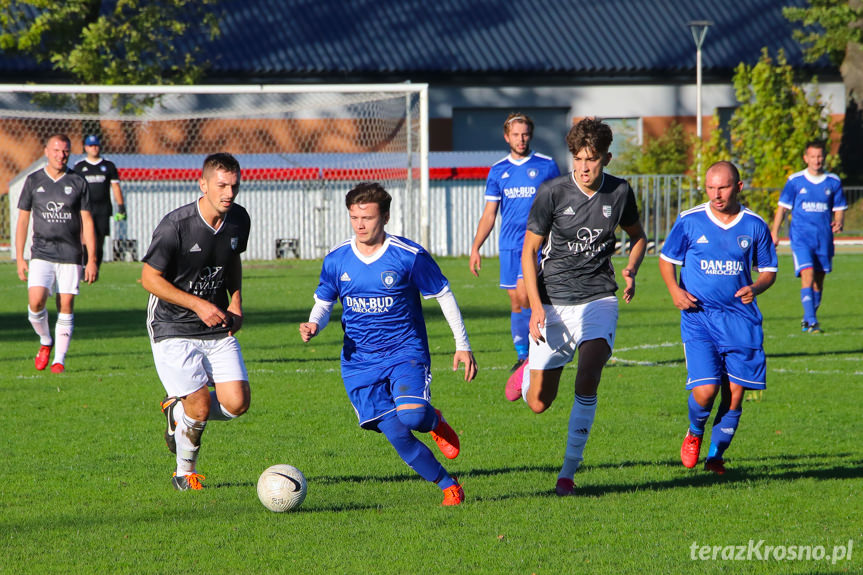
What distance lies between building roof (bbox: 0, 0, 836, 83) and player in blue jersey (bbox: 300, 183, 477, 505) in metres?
29.6

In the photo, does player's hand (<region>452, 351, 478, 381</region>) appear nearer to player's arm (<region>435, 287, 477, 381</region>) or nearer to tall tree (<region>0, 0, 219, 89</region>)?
player's arm (<region>435, 287, 477, 381</region>)

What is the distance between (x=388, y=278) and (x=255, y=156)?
22.7 metres

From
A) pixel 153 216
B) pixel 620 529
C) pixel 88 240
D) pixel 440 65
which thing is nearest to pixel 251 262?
pixel 153 216

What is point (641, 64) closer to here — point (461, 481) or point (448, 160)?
point (448, 160)

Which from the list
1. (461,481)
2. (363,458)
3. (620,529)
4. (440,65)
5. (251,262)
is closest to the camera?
(620,529)

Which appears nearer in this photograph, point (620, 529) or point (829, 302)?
point (620, 529)

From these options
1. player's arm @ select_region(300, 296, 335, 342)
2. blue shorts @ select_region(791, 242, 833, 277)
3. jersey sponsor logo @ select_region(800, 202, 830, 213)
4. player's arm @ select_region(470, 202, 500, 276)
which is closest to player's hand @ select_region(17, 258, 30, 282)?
player's arm @ select_region(470, 202, 500, 276)

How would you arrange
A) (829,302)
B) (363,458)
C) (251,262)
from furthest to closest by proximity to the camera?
(251,262)
(829,302)
(363,458)

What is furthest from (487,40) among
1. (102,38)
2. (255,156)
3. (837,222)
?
(837,222)

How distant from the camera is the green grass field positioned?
496 centimetres

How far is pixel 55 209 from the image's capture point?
10.5m

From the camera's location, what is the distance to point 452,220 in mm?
27812

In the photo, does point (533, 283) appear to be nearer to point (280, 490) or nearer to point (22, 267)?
point (280, 490)

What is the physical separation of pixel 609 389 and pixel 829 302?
860 cm
